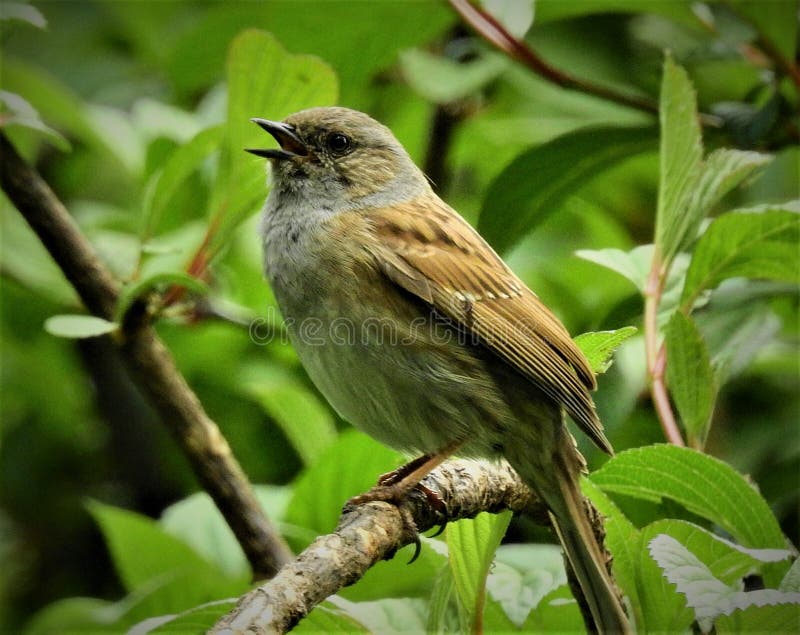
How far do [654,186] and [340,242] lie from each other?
1774 mm

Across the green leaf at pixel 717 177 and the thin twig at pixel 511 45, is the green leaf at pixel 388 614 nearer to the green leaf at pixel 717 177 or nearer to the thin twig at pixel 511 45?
the green leaf at pixel 717 177

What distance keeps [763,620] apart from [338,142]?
6.10 feet

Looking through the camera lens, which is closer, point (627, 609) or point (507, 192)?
point (627, 609)

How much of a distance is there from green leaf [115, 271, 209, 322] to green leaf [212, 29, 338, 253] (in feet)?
0.73

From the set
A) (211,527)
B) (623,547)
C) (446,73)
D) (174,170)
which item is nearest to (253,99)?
(174,170)

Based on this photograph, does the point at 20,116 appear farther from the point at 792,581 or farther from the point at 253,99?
the point at 792,581

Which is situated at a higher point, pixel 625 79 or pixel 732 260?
pixel 625 79

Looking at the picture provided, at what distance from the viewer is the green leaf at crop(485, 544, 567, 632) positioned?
6.81 ft

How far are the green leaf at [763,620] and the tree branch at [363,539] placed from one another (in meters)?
0.54

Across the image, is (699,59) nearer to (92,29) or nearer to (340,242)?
(340,242)

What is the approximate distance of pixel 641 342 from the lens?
287 centimetres

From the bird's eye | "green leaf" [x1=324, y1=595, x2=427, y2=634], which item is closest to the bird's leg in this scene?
"green leaf" [x1=324, y1=595, x2=427, y2=634]

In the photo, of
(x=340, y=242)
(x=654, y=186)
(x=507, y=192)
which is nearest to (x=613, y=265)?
(x=507, y=192)

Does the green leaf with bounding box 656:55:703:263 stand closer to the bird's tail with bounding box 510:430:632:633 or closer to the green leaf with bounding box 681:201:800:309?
the green leaf with bounding box 681:201:800:309
